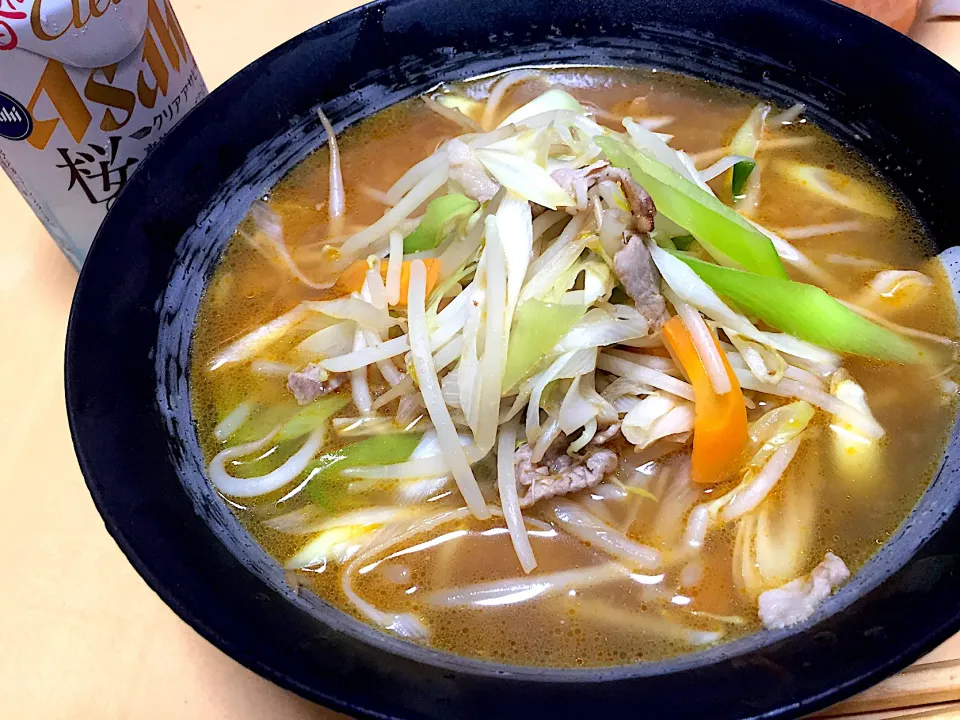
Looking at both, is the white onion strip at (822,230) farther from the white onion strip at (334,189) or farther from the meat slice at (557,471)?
the white onion strip at (334,189)

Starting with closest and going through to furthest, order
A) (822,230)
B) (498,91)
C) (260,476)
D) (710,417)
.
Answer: (710,417) → (260,476) → (822,230) → (498,91)

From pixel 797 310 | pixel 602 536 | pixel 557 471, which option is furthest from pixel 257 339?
pixel 797 310

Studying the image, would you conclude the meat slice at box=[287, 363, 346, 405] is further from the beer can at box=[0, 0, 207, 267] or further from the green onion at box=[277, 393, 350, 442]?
the beer can at box=[0, 0, 207, 267]

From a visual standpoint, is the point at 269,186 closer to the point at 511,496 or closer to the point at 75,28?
the point at 75,28

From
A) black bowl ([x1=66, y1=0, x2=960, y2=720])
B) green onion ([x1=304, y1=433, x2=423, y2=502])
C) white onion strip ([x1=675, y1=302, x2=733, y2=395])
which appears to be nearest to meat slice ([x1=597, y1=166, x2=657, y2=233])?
white onion strip ([x1=675, y1=302, x2=733, y2=395])

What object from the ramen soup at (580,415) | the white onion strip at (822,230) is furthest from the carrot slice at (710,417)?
the white onion strip at (822,230)
